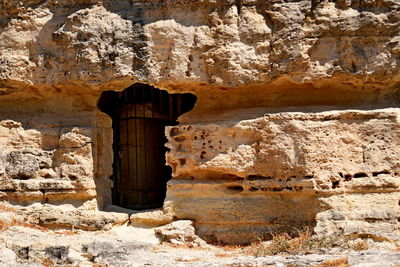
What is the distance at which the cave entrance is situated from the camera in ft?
35.5

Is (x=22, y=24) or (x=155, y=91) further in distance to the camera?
(x=155, y=91)

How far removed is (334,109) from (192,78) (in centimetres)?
213

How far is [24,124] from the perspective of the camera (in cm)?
966

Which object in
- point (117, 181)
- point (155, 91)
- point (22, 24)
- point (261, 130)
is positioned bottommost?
point (117, 181)

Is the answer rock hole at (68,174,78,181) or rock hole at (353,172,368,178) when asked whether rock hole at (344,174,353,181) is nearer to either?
rock hole at (353,172,368,178)

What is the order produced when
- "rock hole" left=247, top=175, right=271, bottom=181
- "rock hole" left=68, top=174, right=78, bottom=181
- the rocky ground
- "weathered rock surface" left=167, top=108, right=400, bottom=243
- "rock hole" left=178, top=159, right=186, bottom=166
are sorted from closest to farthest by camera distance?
the rocky ground < "weathered rock surface" left=167, top=108, right=400, bottom=243 < "rock hole" left=247, top=175, right=271, bottom=181 < "rock hole" left=178, top=159, right=186, bottom=166 < "rock hole" left=68, top=174, right=78, bottom=181

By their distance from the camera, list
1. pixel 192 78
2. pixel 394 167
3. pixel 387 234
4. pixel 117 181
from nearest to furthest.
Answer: pixel 387 234, pixel 394 167, pixel 192 78, pixel 117 181

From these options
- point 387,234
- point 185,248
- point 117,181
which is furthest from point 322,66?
point 117,181

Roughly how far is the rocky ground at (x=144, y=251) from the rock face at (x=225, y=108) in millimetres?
294

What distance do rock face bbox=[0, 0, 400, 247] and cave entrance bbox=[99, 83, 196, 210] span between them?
1.00m

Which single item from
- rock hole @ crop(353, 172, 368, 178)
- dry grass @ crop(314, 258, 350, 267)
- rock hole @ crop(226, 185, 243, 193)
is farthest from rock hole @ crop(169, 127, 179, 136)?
dry grass @ crop(314, 258, 350, 267)

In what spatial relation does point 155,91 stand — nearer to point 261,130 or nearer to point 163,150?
point 163,150

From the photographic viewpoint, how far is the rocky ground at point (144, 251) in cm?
695

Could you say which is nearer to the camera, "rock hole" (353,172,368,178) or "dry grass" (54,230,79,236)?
"rock hole" (353,172,368,178)
